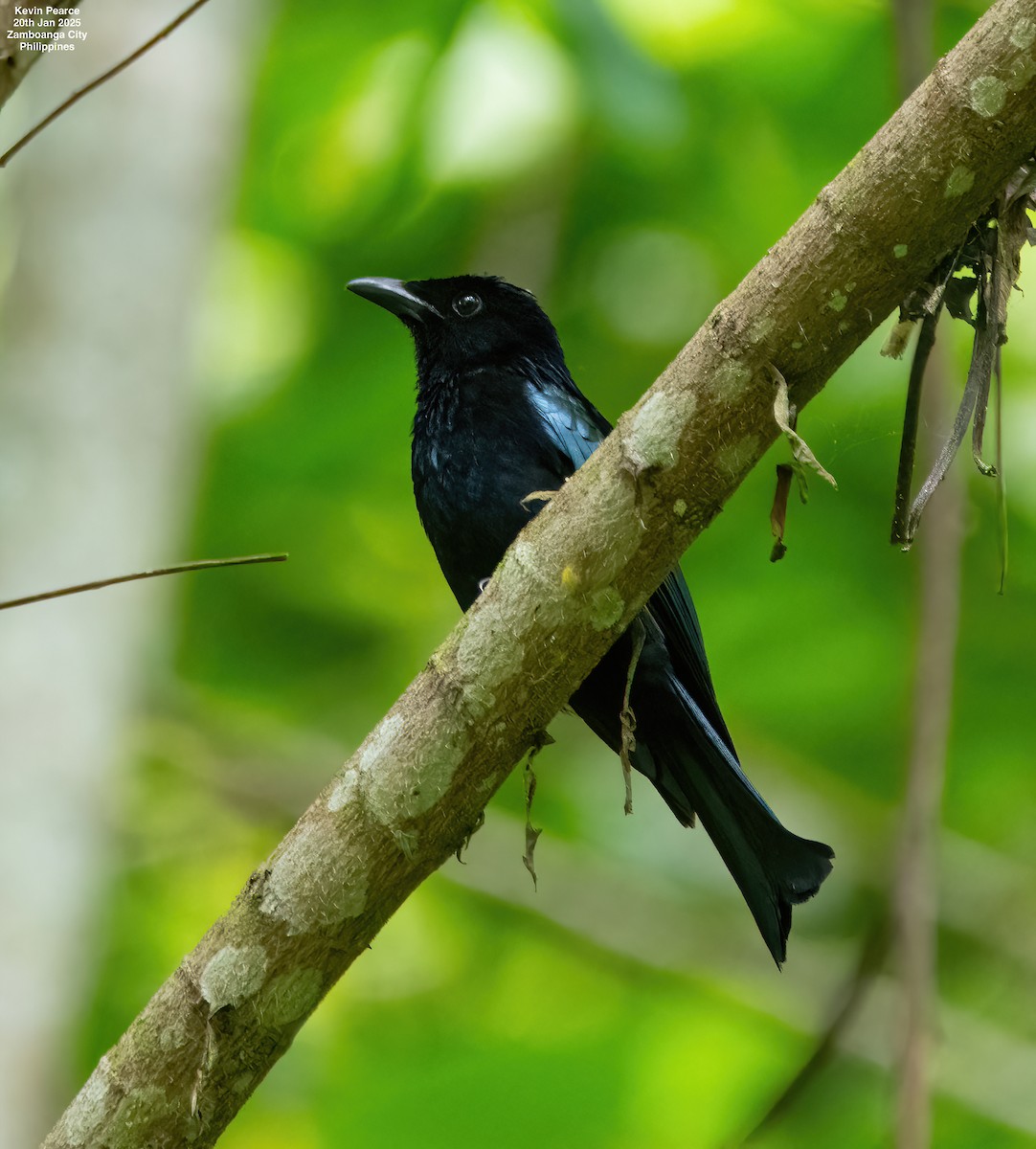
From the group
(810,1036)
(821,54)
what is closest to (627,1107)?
(810,1036)

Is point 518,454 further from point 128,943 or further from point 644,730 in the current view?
point 128,943

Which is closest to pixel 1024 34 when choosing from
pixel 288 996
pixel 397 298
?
pixel 288 996

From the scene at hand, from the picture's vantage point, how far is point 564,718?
606 centimetres

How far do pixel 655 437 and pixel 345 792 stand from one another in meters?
0.77

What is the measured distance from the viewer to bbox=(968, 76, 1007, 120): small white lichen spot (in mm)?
2094

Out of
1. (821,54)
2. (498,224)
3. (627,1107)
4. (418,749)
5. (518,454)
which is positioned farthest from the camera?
(498,224)

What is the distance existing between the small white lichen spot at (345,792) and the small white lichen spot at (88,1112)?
563 mm

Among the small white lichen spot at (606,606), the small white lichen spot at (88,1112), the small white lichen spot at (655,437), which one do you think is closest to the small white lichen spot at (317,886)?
the small white lichen spot at (88,1112)

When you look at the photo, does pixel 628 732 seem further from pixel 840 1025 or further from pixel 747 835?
pixel 840 1025

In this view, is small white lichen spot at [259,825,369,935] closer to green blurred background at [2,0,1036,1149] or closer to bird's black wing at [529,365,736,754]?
bird's black wing at [529,365,736,754]

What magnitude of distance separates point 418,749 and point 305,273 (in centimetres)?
429

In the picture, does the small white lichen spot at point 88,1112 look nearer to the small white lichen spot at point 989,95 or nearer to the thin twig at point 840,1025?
the thin twig at point 840,1025

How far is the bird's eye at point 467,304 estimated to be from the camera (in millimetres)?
4207

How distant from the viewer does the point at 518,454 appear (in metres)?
3.56
